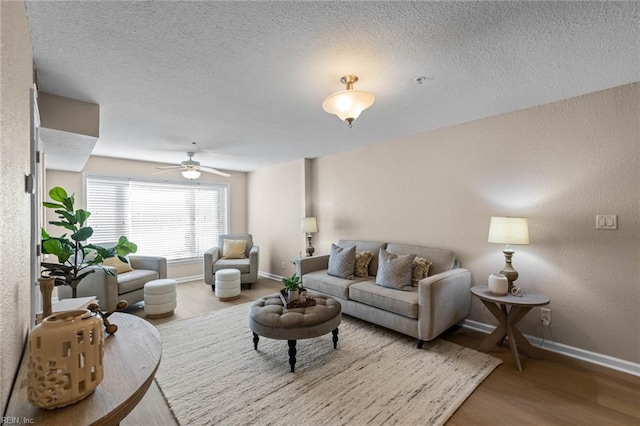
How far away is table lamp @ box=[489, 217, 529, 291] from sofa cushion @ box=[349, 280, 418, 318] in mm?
884

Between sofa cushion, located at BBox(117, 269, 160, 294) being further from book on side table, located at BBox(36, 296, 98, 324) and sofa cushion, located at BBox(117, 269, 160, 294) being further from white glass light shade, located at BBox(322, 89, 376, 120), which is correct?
white glass light shade, located at BBox(322, 89, 376, 120)

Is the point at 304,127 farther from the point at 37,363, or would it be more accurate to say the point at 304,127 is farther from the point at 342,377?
the point at 37,363

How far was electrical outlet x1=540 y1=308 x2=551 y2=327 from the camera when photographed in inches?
104

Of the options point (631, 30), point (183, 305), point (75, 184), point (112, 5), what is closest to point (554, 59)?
point (631, 30)

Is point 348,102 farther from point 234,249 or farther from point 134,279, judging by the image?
point 234,249

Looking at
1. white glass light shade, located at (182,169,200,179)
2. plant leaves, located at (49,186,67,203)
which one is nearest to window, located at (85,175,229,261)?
white glass light shade, located at (182,169,200,179)

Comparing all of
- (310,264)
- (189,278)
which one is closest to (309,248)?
(310,264)

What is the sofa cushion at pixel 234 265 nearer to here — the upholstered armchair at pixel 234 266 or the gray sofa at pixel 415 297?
the upholstered armchair at pixel 234 266

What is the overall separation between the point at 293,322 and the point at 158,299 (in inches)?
87.5

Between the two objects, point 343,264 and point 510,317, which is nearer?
point 510,317

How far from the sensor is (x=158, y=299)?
140 inches

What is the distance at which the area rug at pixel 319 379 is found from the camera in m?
1.84

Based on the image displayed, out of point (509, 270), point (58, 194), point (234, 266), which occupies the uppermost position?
point (58, 194)

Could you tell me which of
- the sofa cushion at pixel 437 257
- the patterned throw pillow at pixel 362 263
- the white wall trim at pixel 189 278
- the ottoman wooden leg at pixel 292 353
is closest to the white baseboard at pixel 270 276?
the white wall trim at pixel 189 278
